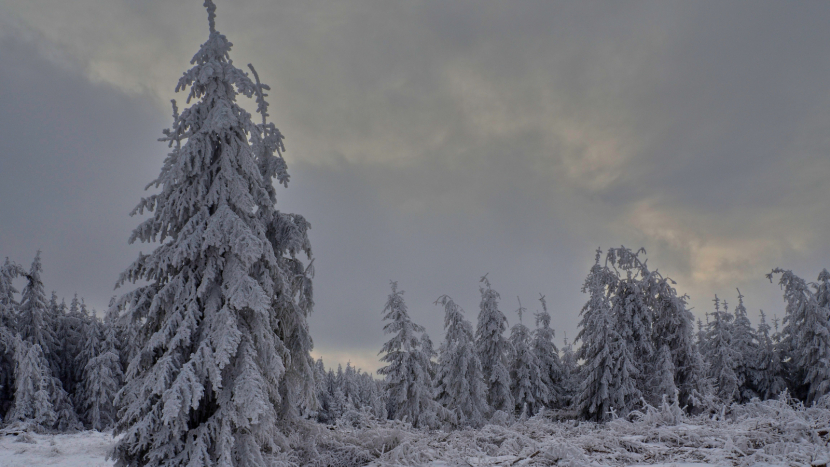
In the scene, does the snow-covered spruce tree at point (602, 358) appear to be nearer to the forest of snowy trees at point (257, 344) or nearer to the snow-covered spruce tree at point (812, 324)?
the forest of snowy trees at point (257, 344)

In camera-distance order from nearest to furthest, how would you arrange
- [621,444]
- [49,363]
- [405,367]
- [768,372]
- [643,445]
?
1. [643,445]
2. [621,444]
3. [405,367]
4. [768,372]
5. [49,363]

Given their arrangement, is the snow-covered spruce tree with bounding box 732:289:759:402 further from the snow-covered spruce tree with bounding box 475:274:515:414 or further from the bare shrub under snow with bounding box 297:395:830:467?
the bare shrub under snow with bounding box 297:395:830:467

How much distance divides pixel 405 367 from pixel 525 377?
34.8 feet

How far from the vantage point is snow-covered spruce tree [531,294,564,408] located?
3434 cm

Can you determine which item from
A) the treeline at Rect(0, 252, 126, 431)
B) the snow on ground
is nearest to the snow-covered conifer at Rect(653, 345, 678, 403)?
the snow on ground

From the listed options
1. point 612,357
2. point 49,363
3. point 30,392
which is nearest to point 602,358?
point 612,357

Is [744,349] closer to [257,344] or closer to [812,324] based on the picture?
[812,324]

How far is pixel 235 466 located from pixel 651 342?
65.6 feet

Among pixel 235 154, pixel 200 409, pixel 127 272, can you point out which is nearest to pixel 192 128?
pixel 235 154

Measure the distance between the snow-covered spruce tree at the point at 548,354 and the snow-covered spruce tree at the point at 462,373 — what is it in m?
8.25

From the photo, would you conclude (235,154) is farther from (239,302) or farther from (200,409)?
(200,409)

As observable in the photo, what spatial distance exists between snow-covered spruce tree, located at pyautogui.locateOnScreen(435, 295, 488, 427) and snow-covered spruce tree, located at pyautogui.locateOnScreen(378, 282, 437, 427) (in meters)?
3.04

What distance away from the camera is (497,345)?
96.6 feet

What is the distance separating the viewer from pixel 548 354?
116 ft
